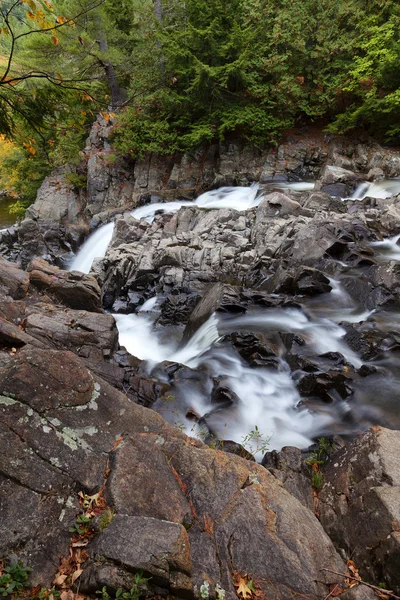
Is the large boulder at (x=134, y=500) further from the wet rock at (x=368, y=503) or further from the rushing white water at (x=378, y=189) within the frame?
the rushing white water at (x=378, y=189)

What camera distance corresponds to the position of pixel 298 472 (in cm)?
510

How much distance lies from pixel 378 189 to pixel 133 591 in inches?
676

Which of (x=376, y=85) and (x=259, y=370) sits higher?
(x=376, y=85)

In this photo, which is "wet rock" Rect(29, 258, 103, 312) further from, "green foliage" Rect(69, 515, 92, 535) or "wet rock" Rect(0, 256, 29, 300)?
"green foliage" Rect(69, 515, 92, 535)

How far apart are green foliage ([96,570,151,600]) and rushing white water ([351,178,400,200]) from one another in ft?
53.2

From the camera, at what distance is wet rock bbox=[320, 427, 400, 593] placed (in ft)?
11.5

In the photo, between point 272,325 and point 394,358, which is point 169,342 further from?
point 394,358

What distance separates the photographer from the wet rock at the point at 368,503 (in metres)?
3.51

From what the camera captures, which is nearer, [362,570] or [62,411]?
[362,570]

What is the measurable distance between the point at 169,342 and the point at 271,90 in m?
17.1

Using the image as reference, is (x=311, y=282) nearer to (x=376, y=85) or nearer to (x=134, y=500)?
(x=134, y=500)

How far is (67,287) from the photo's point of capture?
30.3 feet

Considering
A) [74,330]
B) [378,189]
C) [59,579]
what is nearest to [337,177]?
[378,189]

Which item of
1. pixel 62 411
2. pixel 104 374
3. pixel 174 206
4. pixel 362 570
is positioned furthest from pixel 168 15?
pixel 362 570
